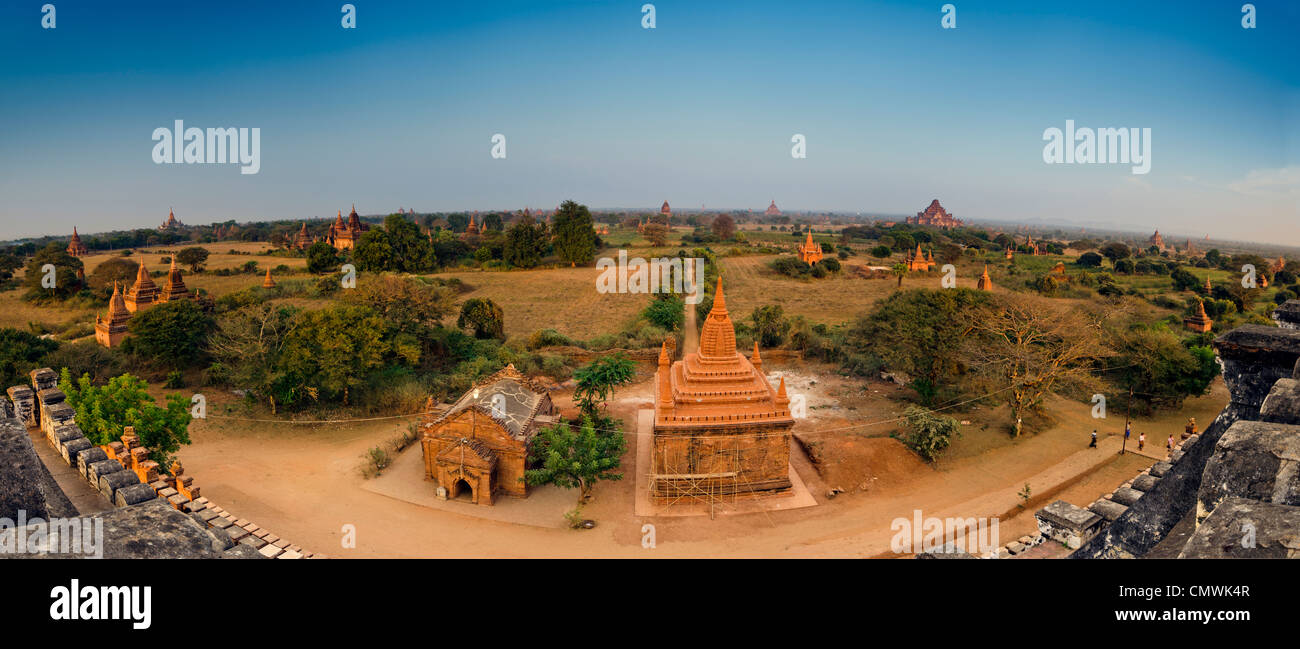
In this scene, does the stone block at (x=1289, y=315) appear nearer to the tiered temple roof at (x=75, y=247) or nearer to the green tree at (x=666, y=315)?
the green tree at (x=666, y=315)

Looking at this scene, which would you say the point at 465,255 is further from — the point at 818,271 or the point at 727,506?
the point at 727,506

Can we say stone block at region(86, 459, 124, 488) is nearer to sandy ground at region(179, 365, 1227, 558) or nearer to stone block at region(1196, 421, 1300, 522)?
sandy ground at region(179, 365, 1227, 558)

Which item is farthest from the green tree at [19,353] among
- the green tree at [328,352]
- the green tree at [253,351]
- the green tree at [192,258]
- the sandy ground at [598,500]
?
the green tree at [192,258]

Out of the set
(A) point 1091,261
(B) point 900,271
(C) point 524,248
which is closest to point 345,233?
(C) point 524,248

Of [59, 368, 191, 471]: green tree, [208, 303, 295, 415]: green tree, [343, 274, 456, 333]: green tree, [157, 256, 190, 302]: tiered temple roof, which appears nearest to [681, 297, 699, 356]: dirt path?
[343, 274, 456, 333]: green tree
